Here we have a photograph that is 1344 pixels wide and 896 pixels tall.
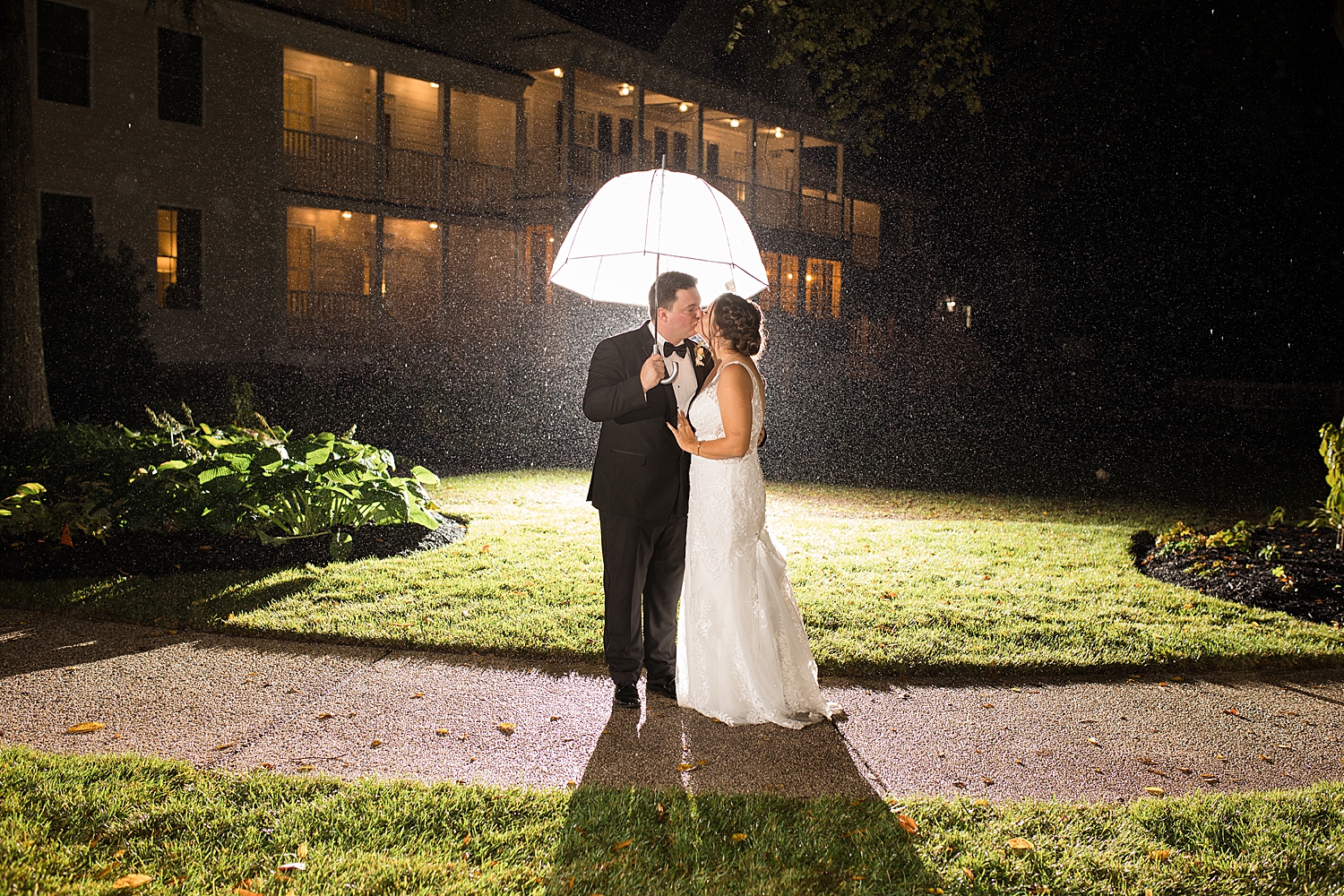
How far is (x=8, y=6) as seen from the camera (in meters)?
10.2

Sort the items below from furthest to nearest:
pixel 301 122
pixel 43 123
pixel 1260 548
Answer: pixel 301 122 → pixel 43 123 → pixel 1260 548

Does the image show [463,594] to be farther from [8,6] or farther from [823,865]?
[8,6]

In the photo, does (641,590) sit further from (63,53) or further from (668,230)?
(63,53)

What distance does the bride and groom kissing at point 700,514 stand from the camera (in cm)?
480

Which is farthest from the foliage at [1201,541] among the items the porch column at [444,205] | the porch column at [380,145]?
the porch column at [380,145]

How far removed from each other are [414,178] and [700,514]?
1891 centimetres

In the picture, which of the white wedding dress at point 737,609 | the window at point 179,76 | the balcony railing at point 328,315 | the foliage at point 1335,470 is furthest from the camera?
the balcony railing at point 328,315

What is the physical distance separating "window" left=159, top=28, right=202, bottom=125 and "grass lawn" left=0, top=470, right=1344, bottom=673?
12571mm

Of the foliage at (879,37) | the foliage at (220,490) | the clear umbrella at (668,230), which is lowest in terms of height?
the foliage at (220,490)

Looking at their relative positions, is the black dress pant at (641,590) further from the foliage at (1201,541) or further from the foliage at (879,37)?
the foliage at (879,37)

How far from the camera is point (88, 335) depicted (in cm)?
1349

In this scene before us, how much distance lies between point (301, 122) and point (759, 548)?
19215 millimetres

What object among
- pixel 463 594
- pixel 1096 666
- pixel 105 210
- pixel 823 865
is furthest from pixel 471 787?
pixel 105 210

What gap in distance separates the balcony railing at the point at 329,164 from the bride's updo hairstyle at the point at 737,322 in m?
17.1
